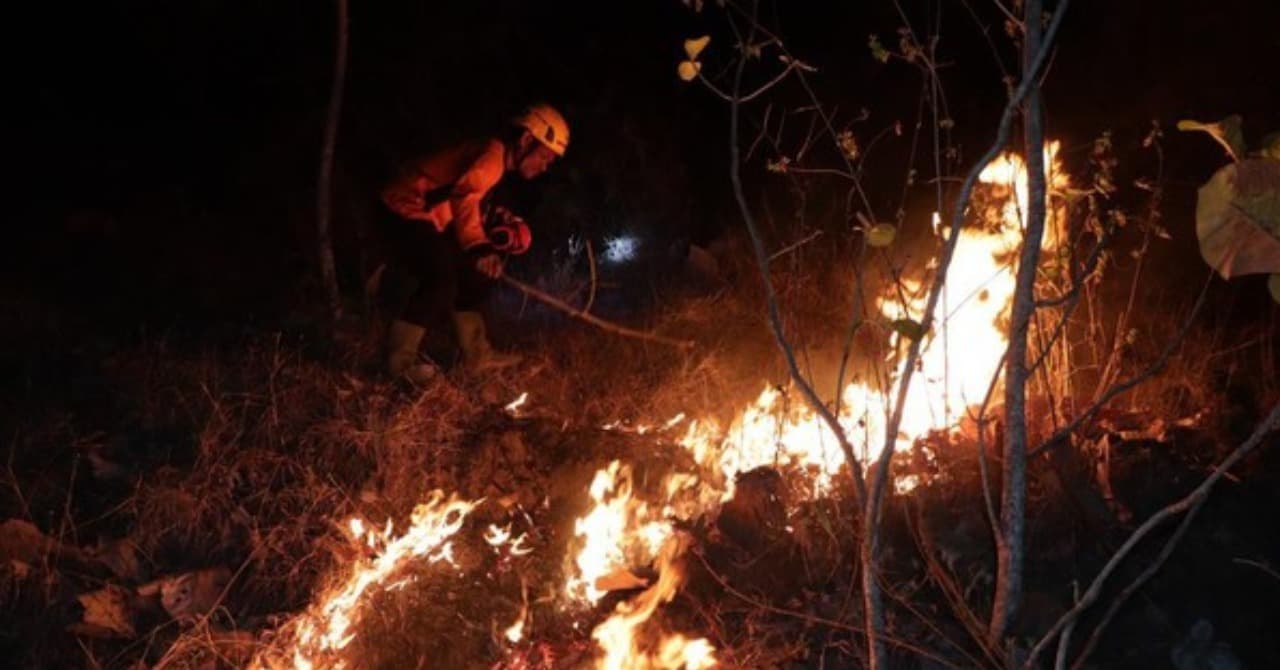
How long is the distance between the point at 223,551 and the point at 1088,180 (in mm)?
5542

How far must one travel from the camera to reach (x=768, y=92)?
10.3 metres

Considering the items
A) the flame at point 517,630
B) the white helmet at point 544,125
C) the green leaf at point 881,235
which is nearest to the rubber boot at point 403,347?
the white helmet at point 544,125

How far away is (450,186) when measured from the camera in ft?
20.7

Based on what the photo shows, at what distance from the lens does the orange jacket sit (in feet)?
20.4

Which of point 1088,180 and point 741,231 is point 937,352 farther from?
point 741,231

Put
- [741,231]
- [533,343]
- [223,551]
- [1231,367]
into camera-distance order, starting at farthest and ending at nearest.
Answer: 1. [741,231]
2. [533,343]
3. [1231,367]
4. [223,551]

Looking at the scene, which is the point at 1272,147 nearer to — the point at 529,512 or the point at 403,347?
the point at 529,512

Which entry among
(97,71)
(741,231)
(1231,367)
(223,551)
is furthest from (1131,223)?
(97,71)

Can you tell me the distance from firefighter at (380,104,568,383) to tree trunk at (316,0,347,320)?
0.82 meters

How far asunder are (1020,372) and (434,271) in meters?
4.09

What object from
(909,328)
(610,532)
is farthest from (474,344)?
(909,328)

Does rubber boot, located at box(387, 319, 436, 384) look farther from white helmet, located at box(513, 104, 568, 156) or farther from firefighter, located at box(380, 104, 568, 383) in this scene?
white helmet, located at box(513, 104, 568, 156)

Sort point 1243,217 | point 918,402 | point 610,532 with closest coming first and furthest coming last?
1. point 1243,217
2. point 610,532
3. point 918,402

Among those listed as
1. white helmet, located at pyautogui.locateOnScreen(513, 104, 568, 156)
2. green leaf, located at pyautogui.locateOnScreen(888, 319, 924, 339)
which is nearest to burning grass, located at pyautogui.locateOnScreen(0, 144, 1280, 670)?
green leaf, located at pyautogui.locateOnScreen(888, 319, 924, 339)
